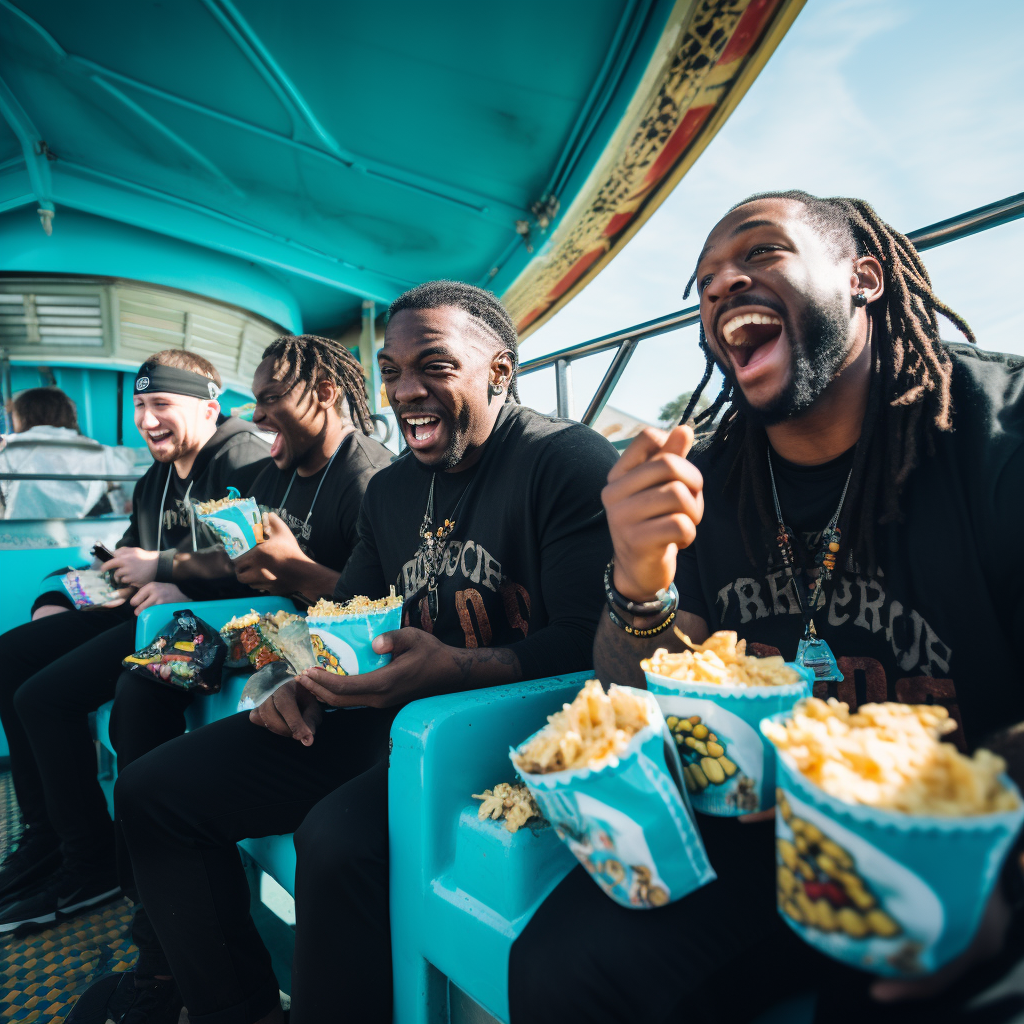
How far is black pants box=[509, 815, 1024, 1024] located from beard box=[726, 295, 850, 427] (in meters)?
0.73

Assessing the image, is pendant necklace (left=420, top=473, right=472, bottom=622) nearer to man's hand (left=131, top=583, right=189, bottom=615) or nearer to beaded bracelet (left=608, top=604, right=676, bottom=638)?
beaded bracelet (left=608, top=604, right=676, bottom=638)

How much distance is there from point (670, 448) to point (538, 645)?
0.56m

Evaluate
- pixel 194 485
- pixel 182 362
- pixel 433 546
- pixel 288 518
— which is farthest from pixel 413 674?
pixel 182 362

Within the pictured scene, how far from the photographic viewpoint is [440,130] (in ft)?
13.9

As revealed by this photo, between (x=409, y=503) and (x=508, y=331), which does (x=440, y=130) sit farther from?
(x=409, y=503)

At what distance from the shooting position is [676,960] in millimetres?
736

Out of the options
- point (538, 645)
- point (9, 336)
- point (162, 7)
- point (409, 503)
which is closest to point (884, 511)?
point (538, 645)

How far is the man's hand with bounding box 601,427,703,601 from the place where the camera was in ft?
3.10

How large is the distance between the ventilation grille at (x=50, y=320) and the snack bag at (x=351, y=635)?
20.4ft

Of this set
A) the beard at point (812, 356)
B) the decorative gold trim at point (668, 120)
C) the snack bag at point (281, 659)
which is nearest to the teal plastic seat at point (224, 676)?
the snack bag at point (281, 659)

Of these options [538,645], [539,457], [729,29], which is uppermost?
[729,29]

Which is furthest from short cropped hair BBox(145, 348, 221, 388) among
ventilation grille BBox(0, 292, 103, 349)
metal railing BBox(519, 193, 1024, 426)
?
ventilation grille BBox(0, 292, 103, 349)

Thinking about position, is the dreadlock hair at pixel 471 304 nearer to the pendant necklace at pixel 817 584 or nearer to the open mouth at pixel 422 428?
the open mouth at pixel 422 428

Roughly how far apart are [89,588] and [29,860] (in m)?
0.95
